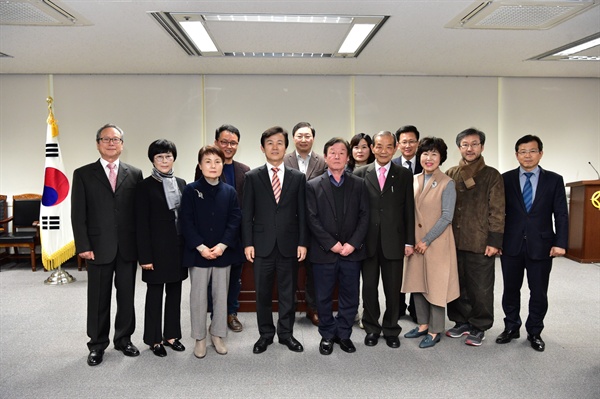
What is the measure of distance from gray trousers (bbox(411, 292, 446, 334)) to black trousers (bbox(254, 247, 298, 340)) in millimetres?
1080

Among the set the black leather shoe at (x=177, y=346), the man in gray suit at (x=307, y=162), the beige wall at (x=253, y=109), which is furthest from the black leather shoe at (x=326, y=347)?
the beige wall at (x=253, y=109)

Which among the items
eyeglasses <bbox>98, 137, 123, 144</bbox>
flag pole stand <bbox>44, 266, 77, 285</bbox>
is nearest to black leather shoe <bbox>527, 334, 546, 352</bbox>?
eyeglasses <bbox>98, 137, 123, 144</bbox>

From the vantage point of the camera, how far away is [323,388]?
2.83 m

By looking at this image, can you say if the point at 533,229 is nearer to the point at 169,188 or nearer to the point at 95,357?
the point at 169,188

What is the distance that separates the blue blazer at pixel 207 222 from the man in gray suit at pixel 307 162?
86cm

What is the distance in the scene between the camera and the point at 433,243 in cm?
346

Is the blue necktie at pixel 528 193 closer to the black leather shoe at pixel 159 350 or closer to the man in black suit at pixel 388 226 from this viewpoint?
the man in black suit at pixel 388 226

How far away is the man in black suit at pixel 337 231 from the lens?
3.29 m

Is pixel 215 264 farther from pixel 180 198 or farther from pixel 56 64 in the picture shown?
pixel 56 64

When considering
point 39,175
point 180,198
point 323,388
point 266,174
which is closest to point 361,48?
point 266,174

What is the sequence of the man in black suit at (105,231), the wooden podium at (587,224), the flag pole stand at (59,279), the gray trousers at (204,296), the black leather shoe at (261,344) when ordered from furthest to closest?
the wooden podium at (587,224) → the flag pole stand at (59,279) → the black leather shoe at (261,344) → the gray trousers at (204,296) → the man in black suit at (105,231)

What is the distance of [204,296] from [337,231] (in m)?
1.13

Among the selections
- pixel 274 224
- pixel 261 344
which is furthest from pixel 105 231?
pixel 261 344

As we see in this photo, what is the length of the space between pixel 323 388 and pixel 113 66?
221 inches
